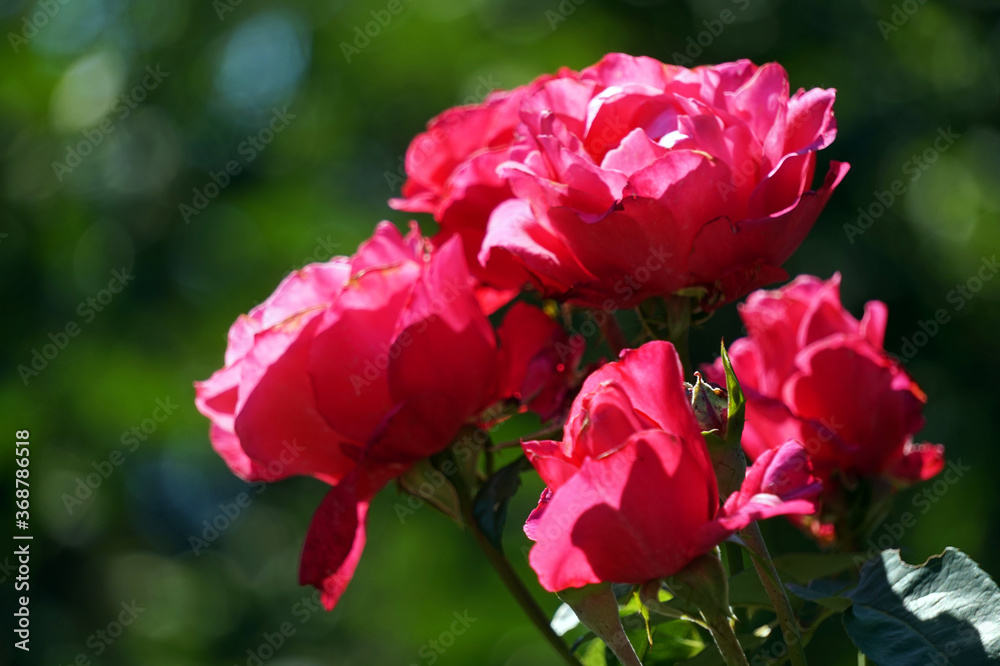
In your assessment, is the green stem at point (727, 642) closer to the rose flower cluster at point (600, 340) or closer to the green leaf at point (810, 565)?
the rose flower cluster at point (600, 340)

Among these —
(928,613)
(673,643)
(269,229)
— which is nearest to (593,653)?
(673,643)

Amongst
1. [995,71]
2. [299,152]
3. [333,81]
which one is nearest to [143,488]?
[299,152]

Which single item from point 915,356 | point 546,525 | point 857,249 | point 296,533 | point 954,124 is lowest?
point 296,533

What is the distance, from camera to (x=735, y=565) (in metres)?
0.45

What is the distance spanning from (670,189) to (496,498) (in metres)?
0.17

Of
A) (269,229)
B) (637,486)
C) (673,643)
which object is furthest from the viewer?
(269,229)

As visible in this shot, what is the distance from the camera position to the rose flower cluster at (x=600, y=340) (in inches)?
12.5

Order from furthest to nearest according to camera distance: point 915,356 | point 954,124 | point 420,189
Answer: point 954,124 < point 915,356 < point 420,189

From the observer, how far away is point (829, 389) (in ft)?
1.72

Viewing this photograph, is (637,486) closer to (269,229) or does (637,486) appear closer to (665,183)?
(665,183)

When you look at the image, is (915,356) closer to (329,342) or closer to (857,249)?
(857,249)

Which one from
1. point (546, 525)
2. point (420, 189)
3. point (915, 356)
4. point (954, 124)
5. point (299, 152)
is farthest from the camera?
point (299, 152)

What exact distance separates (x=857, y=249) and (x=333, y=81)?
1.53 metres

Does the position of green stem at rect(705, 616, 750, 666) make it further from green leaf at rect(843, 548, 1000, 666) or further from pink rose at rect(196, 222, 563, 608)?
pink rose at rect(196, 222, 563, 608)
